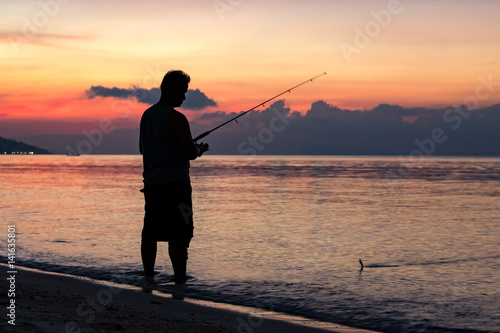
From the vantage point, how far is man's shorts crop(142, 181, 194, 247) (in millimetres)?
5984

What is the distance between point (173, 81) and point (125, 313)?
2619mm

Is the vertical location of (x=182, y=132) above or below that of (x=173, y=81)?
below

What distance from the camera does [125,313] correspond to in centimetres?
460

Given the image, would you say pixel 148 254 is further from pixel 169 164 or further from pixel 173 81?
pixel 173 81

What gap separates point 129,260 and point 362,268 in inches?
132

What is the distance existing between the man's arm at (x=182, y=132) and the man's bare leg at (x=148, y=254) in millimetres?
1179

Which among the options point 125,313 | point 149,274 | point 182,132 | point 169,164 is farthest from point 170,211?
point 125,313

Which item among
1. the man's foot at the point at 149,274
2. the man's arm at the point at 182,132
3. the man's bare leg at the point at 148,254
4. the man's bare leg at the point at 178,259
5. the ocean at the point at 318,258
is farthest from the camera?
the man's foot at the point at 149,274

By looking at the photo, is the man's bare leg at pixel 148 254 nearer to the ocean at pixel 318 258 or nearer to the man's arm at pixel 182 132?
the ocean at pixel 318 258

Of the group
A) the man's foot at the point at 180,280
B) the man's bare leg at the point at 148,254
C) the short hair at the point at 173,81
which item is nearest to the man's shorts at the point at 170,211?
the man's bare leg at the point at 148,254

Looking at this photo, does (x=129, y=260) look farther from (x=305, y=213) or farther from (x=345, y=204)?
(x=345, y=204)

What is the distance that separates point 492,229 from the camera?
1273cm

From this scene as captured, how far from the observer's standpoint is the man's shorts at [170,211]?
5.98m

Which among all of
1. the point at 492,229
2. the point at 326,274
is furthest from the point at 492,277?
the point at 492,229
